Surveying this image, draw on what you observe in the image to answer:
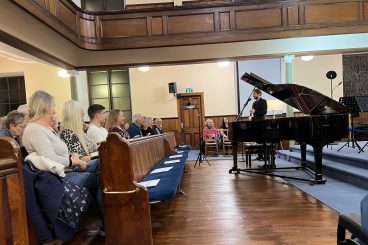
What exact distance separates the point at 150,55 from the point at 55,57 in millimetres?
1980

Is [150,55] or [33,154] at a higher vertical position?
[150,55]

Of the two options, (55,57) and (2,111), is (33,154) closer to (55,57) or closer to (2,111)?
(55,57)

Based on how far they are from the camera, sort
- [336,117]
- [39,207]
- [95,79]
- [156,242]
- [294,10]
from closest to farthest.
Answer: [39,207] → [156,242] → [336,117] → [294,10] → [95,79]

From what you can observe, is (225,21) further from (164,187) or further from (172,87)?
(164,187)

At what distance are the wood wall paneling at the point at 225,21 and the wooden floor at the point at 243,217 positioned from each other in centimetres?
327

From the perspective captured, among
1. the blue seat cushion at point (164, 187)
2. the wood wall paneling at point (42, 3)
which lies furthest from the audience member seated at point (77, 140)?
the wood wall paneling at point (42, 3)

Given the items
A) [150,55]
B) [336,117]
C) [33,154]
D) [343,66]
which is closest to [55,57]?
[150,55]

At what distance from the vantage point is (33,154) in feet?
6.47

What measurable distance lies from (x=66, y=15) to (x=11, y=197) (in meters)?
4.98

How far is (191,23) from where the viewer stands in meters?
6.04

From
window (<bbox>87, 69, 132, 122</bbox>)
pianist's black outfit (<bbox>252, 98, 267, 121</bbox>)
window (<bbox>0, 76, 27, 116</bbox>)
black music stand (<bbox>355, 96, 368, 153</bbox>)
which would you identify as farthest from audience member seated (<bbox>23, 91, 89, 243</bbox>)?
window (<bbox>0, 76, 27, 116</bbox>)

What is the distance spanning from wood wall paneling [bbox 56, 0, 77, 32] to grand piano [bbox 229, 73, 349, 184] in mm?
3199

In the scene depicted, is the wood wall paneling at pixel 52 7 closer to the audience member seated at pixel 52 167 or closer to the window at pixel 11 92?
the audience member seated at pixel 52 167

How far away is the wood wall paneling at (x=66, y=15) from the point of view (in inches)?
190
